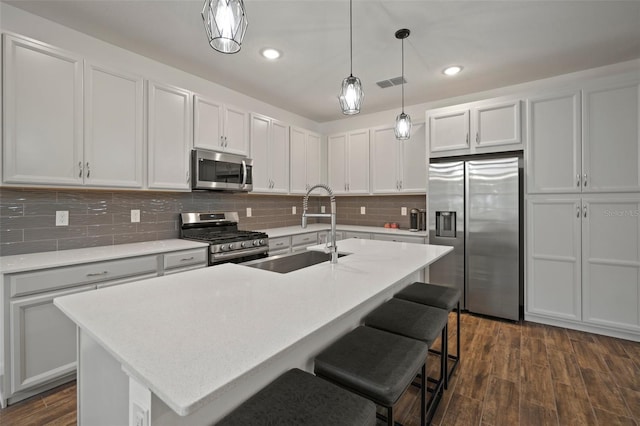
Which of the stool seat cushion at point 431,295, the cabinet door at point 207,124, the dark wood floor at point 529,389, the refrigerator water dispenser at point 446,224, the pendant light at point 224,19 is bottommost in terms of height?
the dark wood floor at point 529,389

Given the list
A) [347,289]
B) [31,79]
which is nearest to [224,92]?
[31,79]

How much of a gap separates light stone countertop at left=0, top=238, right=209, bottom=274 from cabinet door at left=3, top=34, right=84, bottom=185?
1.76 feet

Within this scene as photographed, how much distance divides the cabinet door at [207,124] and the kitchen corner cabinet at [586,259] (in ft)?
11.1

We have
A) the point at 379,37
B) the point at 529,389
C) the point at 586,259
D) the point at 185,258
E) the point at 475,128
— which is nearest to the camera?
the point at 529,389

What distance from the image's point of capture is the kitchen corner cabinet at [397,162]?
13.2 ft

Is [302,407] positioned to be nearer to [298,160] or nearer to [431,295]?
[431,295]

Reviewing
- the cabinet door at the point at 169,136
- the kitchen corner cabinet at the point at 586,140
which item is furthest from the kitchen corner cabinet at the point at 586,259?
the cabinet door at the point at 169,136

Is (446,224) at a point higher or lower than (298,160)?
lower

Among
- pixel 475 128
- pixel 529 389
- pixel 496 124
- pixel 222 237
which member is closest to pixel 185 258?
pixel 222 237

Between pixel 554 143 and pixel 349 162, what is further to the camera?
pixel 349 162

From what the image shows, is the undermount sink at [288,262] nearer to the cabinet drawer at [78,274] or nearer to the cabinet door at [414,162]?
the cabinet drawer at [78,274]

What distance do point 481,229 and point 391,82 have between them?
6.38 ft

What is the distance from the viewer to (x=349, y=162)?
4.68 metres

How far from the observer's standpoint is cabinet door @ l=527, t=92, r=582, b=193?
2939 mm
